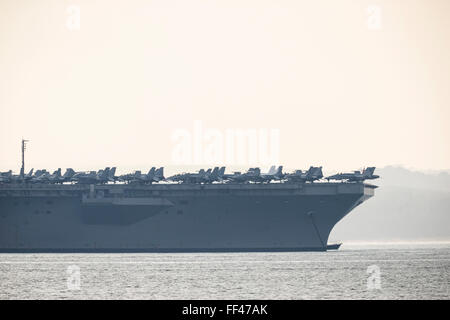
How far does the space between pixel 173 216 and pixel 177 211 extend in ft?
1.79

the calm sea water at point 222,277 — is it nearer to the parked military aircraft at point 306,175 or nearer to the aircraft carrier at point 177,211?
the aircraft carrier at point 177,211

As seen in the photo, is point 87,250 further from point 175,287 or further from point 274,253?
point 175,287

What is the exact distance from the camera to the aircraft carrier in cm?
8331

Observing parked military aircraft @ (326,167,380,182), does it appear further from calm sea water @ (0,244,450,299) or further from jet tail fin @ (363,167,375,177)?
calm sea water @ (0,244,450,299)

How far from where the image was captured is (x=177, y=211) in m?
84.9

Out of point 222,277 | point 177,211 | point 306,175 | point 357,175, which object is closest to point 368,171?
point 357,175

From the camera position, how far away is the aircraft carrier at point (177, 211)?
8331 cm

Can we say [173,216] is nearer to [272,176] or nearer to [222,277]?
[272,176]

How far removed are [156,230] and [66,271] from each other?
23011 mm

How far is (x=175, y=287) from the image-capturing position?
52062 mm

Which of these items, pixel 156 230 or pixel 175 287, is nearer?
pixel 175 287

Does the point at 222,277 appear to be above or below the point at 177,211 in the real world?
below
